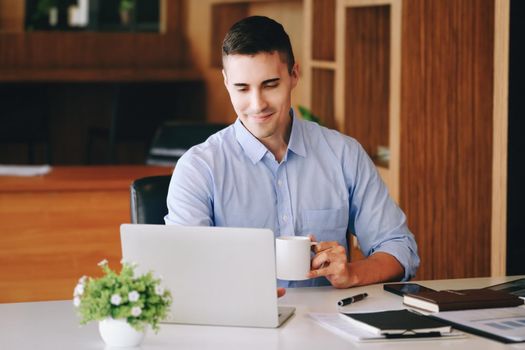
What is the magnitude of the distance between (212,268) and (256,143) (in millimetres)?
627

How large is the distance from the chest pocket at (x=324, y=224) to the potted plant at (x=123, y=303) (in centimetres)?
72

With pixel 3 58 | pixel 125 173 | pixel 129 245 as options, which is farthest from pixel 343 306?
pixel 3 58

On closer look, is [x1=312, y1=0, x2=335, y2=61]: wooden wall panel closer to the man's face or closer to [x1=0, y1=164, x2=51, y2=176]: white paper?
[x1=0, y1=164, x2=51, y2=176]: white paper

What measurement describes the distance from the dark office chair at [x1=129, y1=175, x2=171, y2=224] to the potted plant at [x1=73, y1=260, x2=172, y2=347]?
708 millimetres

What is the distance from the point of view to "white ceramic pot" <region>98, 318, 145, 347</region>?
1613 millimetres

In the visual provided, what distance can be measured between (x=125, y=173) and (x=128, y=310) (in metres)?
2.26

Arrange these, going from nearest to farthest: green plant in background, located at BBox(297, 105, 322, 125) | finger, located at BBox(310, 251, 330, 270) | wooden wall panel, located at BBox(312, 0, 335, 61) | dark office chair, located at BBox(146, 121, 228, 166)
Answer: finger, located at BBox(310, 251, 330, 270), dark office chair, located at BBox(146, 121, 228, 166), green plant in background, located at BBox(297, 105, 322, 125), wooden wall panel, located at BBox(312, 0, 335, 61)

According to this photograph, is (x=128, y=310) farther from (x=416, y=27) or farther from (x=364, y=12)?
(x=364, y=12)

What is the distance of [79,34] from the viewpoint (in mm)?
6453

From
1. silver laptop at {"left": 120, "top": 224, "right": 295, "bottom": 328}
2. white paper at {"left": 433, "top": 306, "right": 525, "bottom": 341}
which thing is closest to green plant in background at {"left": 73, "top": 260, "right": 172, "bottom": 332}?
silver laptop at {"left": 120, "top": 224, "right": 295, "bottom": 328}

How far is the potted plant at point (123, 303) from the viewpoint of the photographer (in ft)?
5.22

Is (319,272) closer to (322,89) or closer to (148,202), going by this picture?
(148,202)

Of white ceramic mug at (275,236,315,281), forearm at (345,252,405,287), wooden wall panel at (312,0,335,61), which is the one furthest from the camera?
wooden wall panel at (312,0,335,61)

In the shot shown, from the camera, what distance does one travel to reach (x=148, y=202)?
2.33 metres
